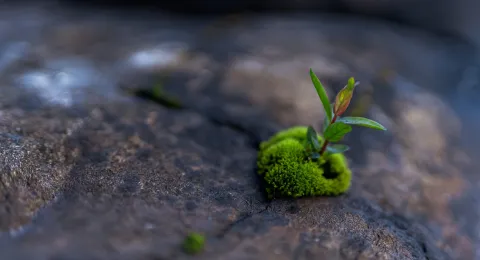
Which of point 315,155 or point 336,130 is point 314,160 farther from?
point 336,130

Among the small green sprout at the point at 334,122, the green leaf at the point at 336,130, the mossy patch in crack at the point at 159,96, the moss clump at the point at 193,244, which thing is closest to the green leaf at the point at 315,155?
the small green sprout at the point at 334,122

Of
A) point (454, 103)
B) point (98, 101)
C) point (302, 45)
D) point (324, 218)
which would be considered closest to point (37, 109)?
point (98, 101)

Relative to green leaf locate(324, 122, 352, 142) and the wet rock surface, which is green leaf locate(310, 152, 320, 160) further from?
the wet rock surface

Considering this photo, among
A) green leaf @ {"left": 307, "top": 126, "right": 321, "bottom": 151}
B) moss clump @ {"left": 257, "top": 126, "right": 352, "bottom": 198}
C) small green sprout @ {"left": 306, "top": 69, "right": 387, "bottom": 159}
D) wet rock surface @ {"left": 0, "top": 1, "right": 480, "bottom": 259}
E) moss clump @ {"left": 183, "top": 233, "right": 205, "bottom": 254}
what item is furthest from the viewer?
green leaf @ {"left": 307, "top": 126, "right": 321, "bottom": 151}

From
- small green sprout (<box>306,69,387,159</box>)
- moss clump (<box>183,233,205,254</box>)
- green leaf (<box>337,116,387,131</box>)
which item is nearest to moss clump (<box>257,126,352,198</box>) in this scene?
small green sprout (<box>306,69,387,159</box>)

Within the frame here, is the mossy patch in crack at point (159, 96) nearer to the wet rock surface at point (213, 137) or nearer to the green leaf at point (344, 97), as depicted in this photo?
the wet rock surface at point (213, 137)

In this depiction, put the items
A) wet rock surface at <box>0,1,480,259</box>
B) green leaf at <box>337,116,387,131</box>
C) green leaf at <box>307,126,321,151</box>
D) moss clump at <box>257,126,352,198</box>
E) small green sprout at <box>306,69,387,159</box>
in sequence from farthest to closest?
green leaf at <box>307,126,321,151</box> < moss clump at <box>257,126,352,198</box> < small green sprout at <box>306,69,387,159</box> < green leaf at <box>337,116,387,131</box> < wet rock surface at <box>0,1,480,259</box>
